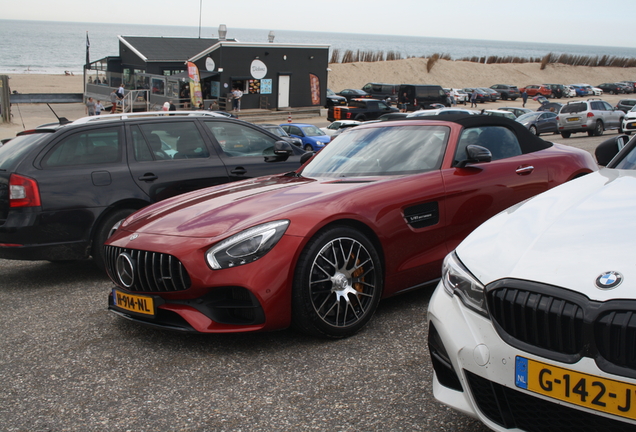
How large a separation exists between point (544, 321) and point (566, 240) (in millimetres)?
444

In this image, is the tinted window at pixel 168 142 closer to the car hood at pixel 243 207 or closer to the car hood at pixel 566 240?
the car hood at pixel 243 207

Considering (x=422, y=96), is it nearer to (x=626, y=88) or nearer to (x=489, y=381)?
(x=489, y=381)

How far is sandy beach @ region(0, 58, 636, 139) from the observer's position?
214 feet

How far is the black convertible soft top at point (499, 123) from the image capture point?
4992mm

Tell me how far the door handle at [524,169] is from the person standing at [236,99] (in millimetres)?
35082

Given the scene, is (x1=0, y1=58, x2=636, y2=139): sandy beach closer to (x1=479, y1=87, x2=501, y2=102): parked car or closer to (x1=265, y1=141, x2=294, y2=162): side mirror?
(x1=479, y1=87, x2=501, y2=102): parked car

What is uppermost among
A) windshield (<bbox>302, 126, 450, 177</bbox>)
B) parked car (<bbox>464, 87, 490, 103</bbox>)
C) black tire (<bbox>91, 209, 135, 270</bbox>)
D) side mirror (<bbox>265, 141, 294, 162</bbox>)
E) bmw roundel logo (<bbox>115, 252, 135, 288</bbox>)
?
parked car (<bbox>464, 87, 490, 103</bbox>)

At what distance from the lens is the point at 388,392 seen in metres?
3.17

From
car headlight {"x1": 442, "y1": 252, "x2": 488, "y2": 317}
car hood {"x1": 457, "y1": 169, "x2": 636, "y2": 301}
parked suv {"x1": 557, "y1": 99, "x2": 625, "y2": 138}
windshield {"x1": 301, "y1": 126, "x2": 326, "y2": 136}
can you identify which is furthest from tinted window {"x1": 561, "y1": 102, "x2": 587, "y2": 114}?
car headlight {"x1": 442, "y1": 252, "x2": 488, "y2": 317}

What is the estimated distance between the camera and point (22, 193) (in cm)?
539

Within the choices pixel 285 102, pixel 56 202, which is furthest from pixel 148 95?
pixel 56 202

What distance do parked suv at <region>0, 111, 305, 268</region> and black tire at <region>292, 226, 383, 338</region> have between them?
93.2 inches

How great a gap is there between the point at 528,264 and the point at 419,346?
1.60 m

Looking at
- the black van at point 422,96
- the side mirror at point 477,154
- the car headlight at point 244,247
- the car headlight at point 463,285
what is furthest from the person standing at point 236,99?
the car headlight at point 463,285
